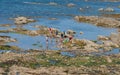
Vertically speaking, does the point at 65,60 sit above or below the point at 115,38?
above

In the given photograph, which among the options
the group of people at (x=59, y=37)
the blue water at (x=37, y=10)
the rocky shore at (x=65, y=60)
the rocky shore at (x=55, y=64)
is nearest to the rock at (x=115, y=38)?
the rocky shore at (x=65, y=60)

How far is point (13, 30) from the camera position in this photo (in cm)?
6731

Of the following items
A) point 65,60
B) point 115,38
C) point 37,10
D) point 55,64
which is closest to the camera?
point 55,64

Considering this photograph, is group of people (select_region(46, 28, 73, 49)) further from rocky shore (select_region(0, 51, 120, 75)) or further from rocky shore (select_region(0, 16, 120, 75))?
rocky shore (select_region(0, 51, 120, 75))

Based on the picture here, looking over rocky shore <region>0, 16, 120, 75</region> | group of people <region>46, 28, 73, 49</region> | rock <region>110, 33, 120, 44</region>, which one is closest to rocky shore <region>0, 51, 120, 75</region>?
rocky shore <region>0, 16, 120, 75</region>

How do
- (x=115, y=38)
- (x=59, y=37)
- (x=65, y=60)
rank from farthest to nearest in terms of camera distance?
(x=59, y=37), (x=115, y=38), (x=65, y=60)

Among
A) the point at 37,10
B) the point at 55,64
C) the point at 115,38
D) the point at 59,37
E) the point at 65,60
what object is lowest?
the point at 37,10

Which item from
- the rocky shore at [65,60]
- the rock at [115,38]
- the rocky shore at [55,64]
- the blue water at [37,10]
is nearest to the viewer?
the rocky shore at [55,64]

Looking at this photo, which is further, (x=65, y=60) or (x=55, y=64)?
(x=65, y=60)

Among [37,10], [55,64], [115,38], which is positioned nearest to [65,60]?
[55,64]

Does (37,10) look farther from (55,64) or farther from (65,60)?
(55,64)

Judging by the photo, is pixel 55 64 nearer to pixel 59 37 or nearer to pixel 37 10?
pixel 59 37

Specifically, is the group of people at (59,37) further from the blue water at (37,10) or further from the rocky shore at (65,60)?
the blue water at (37,10)

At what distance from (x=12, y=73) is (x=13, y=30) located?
30.9 meters
